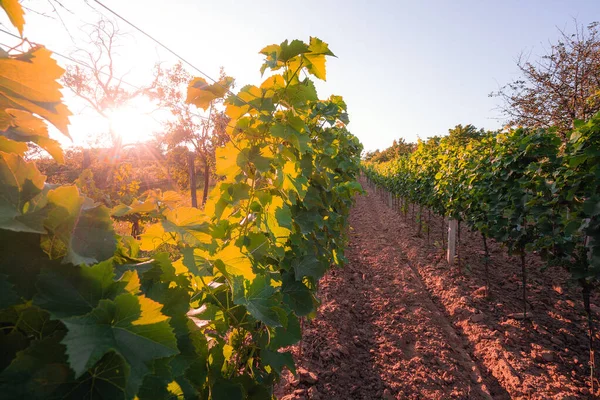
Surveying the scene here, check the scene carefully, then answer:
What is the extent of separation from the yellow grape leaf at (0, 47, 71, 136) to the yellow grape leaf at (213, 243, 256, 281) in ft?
2.24

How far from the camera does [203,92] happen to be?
4.91 feet

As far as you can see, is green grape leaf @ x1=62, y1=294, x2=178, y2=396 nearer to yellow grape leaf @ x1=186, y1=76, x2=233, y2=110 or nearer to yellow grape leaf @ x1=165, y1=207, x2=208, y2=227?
yellow grape leaf @ x1=165, y1=207, x2=208, y2=227

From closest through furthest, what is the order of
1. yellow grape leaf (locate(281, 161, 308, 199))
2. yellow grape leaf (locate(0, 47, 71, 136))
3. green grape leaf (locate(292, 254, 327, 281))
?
yellow grape leaf (locate(0, 47, 71, 136)) → yellow grape leaf (locate(281, 161, 308, 199)) → green grape leaf (locate(292, 254, 327, 281))

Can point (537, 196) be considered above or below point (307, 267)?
above

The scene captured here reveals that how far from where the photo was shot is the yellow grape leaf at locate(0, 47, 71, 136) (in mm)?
525

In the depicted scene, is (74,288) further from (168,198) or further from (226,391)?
(226,391)

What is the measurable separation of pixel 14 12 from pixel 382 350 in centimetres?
466

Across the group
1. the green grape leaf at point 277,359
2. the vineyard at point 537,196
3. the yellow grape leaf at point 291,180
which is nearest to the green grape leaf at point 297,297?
the green grape leaf at point 277,359

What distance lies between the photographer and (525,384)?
3447mm

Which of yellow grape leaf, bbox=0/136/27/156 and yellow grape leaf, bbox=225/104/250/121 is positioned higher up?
yellow grape leaf, bbox=225/104/250/121

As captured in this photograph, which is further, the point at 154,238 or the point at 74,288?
the point at 154,238

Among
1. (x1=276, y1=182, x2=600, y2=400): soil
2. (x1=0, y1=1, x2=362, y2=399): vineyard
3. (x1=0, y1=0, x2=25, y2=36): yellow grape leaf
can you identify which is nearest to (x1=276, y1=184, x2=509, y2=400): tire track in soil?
(x1=276, y1=182, x2=600, y2=400): soil

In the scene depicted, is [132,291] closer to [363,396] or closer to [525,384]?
[363,396]

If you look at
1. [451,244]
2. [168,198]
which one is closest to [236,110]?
[168,198]
